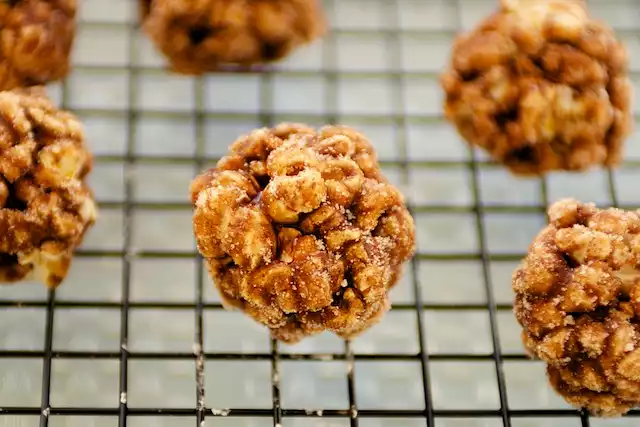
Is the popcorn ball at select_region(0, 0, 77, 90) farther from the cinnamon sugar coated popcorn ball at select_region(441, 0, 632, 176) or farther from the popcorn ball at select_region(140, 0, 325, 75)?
the cinnamon sugar coated popcorn ball at select_region(441, 0, 632, 176)

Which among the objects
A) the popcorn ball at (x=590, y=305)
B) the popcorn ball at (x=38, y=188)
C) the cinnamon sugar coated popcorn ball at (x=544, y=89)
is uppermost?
the cinnamon sugar coated popcorn ball at (x=544, y=89)

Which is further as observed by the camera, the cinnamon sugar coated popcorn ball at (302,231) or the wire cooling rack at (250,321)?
the wire cooling rack at (250,321)

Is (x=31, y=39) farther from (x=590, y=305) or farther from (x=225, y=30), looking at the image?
(x=590, y=305)

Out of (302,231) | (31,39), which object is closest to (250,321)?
(302,231)

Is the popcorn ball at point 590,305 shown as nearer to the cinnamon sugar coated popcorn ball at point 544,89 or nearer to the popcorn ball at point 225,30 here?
the cinnamon sugar coated popcorn ball at point 544,89

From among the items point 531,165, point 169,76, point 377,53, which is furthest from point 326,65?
point 531,165

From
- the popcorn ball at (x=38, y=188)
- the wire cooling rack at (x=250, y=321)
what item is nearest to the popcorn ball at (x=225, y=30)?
the wire cooling rack at (x=250, y=321)

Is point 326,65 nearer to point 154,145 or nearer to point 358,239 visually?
point 154,145
